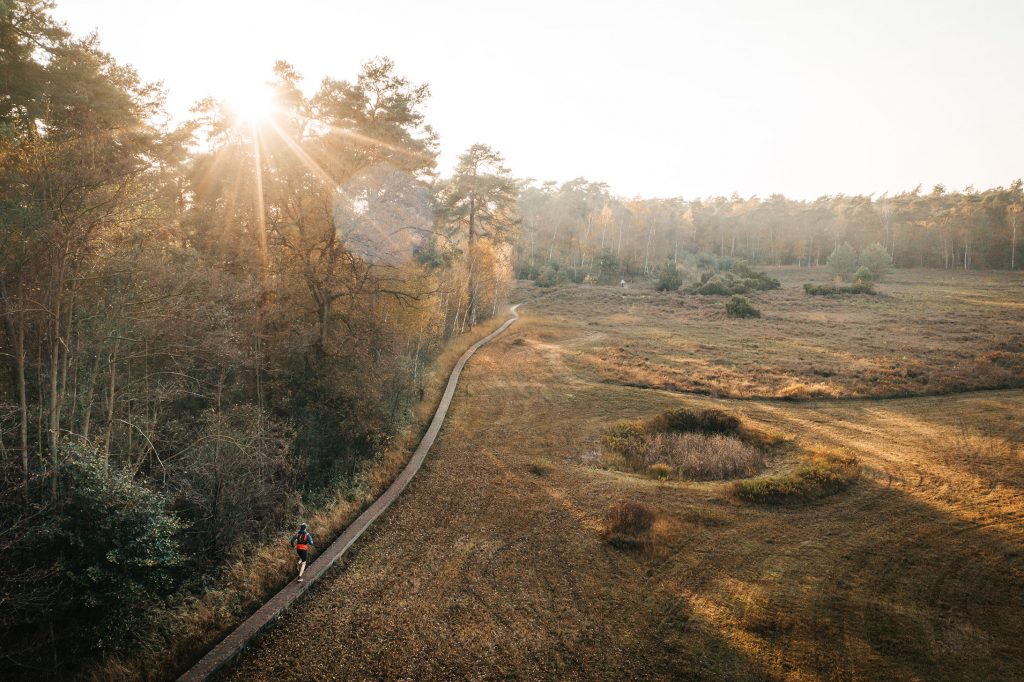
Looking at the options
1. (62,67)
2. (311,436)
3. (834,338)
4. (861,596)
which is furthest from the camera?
(834,338)

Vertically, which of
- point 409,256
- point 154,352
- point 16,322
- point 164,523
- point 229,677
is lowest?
point 229,677

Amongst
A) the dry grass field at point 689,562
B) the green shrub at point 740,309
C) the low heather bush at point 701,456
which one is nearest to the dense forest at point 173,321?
the dry grass field at point 689,562

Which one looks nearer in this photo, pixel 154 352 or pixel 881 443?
pixel 154 352

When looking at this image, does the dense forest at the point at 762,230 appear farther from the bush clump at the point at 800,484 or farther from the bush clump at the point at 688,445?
the bush clump at the point at 800,484

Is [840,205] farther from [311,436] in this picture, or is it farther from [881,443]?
[311,436]

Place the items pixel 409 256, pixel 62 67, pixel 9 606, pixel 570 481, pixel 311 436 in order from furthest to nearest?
pixel 409 256
pixel 311 436
pixel 570 481
pixel 62 67
pixel 9 606

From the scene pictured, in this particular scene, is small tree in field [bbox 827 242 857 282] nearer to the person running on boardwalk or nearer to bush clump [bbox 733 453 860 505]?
bush clump [bbox 733 453 860 505]

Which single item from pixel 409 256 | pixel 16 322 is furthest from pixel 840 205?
pixel 16 322

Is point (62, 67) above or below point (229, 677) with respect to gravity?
above
